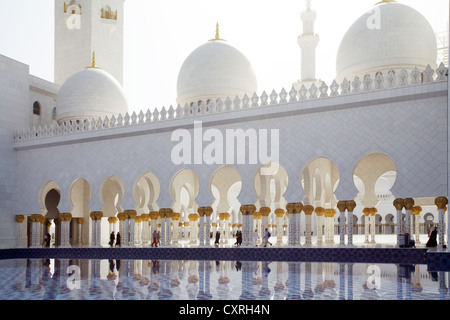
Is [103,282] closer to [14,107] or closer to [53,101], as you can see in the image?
[14,107]

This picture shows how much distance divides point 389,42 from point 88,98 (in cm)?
793

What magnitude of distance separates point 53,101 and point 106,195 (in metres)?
3.38

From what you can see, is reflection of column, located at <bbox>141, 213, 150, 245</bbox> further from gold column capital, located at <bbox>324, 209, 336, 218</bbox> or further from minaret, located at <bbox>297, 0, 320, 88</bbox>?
minaret, located at <bbox>297, 0, 320, 88</bbox>

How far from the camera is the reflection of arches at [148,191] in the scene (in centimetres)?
1269

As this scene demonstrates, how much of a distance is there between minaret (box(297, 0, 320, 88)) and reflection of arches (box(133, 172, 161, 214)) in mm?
6371

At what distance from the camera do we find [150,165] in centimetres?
1175

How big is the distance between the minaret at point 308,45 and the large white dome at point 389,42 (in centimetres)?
593

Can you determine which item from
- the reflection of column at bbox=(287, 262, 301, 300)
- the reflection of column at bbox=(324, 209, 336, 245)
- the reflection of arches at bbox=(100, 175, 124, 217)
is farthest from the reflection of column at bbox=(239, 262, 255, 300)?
the reflection of arches at bbox=(100, 175, 124, 217)

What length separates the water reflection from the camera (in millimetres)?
5055

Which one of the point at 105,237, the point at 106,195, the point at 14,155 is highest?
the point at 14,155

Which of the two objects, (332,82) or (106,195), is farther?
(106,195)

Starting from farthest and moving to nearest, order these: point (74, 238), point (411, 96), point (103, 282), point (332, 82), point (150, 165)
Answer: point (74, 238) → point (150, 165) → point (332, 82) → point (411, 96) → point (103, 282)

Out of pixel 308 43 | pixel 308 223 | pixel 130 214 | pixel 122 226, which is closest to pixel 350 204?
pixel 308 223
